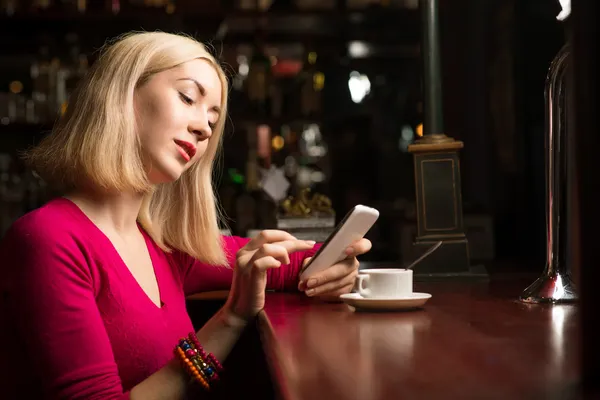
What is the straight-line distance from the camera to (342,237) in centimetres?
153

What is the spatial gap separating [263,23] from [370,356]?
10.9 feet

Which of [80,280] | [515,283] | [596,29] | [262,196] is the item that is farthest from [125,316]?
[262,196]

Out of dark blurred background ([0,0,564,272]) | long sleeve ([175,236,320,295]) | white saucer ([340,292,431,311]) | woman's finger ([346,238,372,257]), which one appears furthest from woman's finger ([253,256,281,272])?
dark blurred background ([0,0,564,272])

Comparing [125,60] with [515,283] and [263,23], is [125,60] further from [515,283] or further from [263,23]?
[263,23]

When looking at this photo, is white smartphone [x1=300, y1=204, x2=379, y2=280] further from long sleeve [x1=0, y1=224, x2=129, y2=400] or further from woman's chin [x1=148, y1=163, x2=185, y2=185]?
long sleeve [x1=0, y1=224, x2=129, y2=400]

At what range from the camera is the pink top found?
1.21 meters

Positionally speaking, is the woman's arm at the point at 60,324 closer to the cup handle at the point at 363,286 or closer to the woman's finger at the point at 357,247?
the cup handle at the point at 363,286

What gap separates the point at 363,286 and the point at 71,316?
493 mm

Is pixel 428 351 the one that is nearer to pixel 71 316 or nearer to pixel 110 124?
pixel 71 316

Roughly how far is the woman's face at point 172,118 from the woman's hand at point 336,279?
A: 1.09ft

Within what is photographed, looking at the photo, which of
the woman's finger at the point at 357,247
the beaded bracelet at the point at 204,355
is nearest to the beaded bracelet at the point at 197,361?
the beaded bracelet at the point at 204,355

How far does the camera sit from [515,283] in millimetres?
1804

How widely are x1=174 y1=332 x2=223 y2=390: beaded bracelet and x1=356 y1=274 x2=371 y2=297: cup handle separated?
27 centimetres

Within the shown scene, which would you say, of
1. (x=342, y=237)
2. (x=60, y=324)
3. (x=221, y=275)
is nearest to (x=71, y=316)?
(x=60, y=324)
